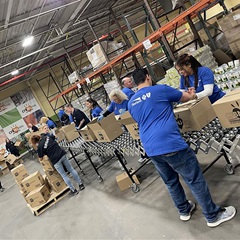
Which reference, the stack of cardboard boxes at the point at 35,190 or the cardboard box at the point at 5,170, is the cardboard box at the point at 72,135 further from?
the cardboard box at the point at 5,170

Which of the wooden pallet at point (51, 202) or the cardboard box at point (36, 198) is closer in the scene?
the wooden pallet at point (51, 202)

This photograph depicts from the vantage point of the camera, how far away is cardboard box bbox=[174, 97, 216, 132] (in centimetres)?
→ 267

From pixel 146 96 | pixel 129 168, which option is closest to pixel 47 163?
pixel 129 168

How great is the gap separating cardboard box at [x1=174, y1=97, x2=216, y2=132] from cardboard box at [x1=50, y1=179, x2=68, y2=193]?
3.97 metres

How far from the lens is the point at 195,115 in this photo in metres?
2.66

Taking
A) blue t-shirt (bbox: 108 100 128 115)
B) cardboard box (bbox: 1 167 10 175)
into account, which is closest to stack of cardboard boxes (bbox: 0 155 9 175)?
cardboard box (bbox: 1 167 10 175)

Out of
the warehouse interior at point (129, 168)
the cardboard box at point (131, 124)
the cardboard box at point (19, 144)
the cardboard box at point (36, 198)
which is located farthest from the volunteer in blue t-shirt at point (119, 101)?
the cardboard box at point (19, 144)

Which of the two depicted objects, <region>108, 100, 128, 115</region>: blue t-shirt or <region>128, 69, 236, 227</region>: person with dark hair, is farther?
<region>108, 100, 128, 115</region>: blue t-shirt

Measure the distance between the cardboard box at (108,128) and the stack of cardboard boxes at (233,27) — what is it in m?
2.84

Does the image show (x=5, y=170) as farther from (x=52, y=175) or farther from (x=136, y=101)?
(x=136, y=101)

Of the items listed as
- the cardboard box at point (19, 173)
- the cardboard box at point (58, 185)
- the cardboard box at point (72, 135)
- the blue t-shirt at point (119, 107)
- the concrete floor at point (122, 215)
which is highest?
the blue t-shirt at point (119, 107)

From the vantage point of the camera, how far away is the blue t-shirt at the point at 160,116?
240 cm

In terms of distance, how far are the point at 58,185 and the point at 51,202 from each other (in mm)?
402

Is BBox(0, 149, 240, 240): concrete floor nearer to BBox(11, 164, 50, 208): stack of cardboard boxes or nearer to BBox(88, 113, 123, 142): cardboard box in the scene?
BBox(11, 164, 50, 208): stack of cardboard boxes
